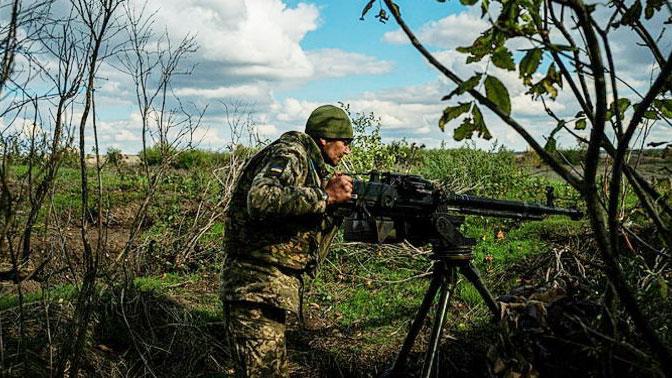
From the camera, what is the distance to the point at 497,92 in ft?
5.31

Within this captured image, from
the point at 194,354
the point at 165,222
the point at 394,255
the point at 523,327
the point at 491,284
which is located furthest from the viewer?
the point at 165,222

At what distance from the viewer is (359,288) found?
301 inches

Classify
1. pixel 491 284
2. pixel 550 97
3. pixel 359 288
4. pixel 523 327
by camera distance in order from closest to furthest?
pixel 550 97, pixel 523 327, pixel 491 284, pixel 359 288

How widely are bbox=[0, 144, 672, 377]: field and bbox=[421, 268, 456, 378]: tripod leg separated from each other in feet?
1.09

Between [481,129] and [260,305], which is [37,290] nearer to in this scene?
[260,305]

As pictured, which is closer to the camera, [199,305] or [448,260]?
[448,260]

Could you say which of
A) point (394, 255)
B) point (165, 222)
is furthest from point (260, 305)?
point (165, 222)

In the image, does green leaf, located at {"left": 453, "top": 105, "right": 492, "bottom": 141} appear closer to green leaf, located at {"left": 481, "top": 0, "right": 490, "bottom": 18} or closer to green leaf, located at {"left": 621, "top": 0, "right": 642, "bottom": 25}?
green leaf, located at {"left": 481, "top": 0, "right": 490, "bottom": 18}

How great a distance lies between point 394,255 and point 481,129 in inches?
258

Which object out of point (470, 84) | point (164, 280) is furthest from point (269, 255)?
point (164, 280)

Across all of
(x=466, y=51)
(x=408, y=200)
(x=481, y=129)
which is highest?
(x=466, y=51)

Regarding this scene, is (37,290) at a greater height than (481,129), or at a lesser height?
lesser

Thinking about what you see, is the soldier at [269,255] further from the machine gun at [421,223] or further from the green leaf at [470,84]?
the green leaf at [470,84]

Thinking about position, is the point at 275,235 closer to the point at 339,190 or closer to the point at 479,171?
the point at 339,190
